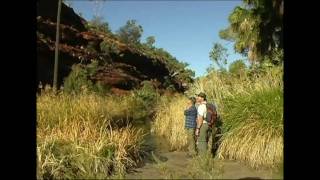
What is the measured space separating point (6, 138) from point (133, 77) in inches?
1407

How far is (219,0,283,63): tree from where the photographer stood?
20.1 m

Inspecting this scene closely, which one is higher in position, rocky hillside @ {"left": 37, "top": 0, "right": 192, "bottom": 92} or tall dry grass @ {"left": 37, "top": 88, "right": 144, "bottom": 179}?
rocky hillside @ {"left": 37, "top": 0, "right": 192, "bottom": 92}

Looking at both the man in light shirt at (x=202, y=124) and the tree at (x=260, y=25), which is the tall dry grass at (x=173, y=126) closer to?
the man in light shirt at (x=202, y=124)

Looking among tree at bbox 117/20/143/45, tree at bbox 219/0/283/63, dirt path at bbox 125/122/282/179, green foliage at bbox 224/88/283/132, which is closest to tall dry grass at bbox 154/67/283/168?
green foliage at bbox 224/88/283/132

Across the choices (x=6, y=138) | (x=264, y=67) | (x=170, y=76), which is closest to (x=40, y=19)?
(x=170, y=76)

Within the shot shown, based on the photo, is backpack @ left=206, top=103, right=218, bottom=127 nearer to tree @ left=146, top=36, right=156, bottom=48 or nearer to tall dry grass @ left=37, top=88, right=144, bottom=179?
tall dry grass @ left=37, top=88, right=144, bottom=179

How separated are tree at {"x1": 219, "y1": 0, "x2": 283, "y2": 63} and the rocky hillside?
1484cm

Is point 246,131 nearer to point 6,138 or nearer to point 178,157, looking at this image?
point 178,157

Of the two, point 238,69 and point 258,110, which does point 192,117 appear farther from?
point 238,69

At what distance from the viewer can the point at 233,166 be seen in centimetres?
1052

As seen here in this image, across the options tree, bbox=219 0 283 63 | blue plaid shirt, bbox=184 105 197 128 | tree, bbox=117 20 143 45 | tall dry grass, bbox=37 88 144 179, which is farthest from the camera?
tree, bbox=117 20 143 45

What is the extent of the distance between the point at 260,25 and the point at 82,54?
65.5 ft

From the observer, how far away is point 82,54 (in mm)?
38375

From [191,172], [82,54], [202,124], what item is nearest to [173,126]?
[202,124]
